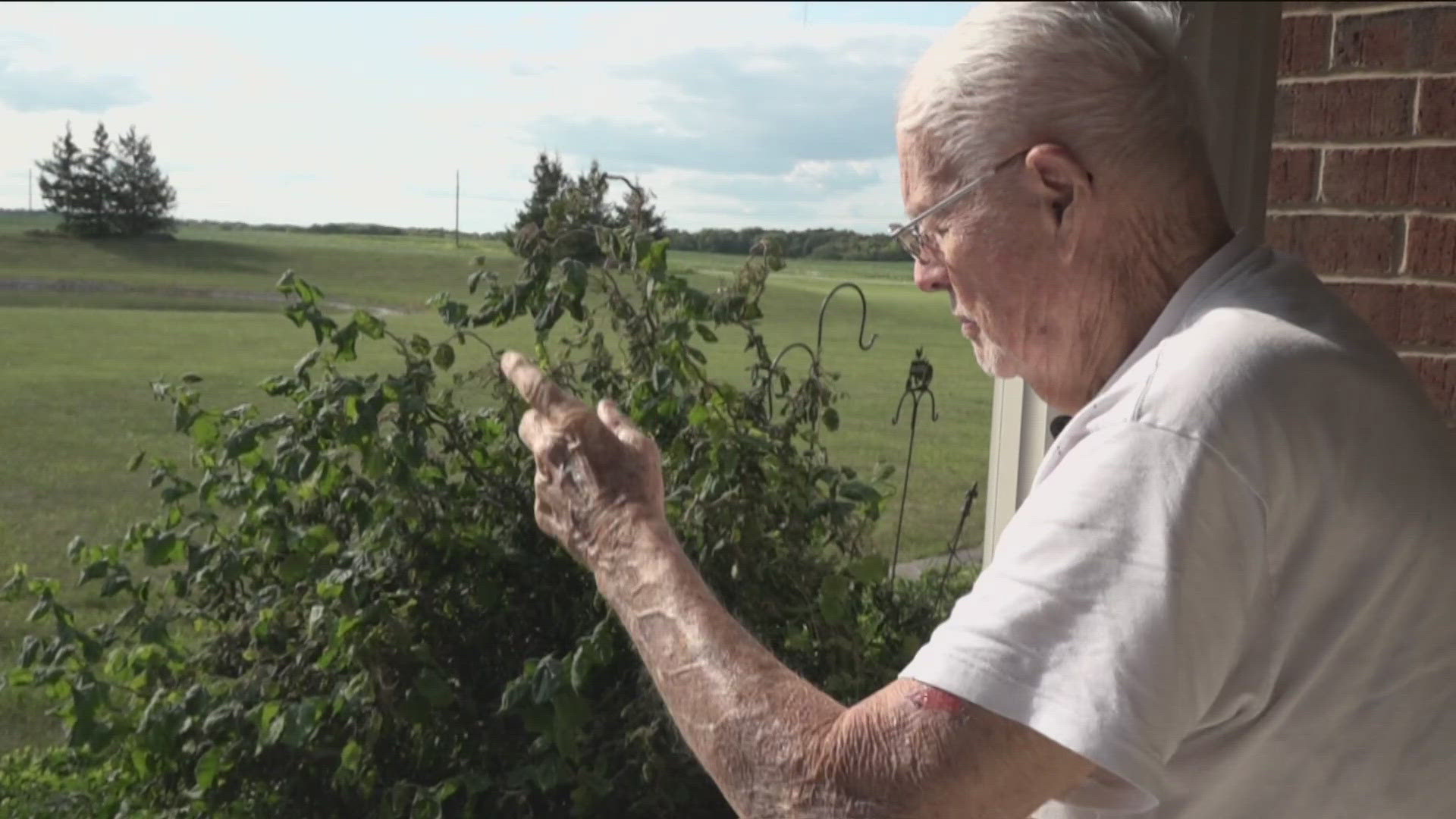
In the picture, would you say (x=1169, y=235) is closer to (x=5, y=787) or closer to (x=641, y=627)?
(x=641, y=627)

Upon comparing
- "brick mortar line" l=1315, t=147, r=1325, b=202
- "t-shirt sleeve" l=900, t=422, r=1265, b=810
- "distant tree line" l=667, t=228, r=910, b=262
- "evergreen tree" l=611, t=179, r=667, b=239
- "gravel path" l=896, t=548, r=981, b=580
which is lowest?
"gravel path" l=896, t=548, r=981, b=580

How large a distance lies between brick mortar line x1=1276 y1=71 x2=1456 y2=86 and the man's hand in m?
1.61

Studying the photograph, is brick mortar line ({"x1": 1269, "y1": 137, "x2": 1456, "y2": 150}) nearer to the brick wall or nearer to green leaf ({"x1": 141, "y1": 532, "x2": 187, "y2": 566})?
the brick wall

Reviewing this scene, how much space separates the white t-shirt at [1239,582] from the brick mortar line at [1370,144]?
138 centimetres

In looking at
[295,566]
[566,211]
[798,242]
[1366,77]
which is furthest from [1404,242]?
[295,566]

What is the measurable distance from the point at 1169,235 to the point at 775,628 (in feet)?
3.81

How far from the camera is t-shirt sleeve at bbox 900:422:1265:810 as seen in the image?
2.82 ft

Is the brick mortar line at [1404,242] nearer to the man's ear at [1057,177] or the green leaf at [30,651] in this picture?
the man's ear at [1057,177]

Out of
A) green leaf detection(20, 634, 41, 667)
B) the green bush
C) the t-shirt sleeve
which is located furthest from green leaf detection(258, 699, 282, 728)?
the t-shirt sleeve

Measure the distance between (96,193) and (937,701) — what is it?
60.9 inches

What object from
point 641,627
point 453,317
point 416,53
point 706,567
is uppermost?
point 416,53

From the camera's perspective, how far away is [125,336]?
2.05m

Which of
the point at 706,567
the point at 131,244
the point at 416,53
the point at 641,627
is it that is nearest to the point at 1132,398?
the point at 641,627

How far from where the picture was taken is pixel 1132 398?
0.92m
